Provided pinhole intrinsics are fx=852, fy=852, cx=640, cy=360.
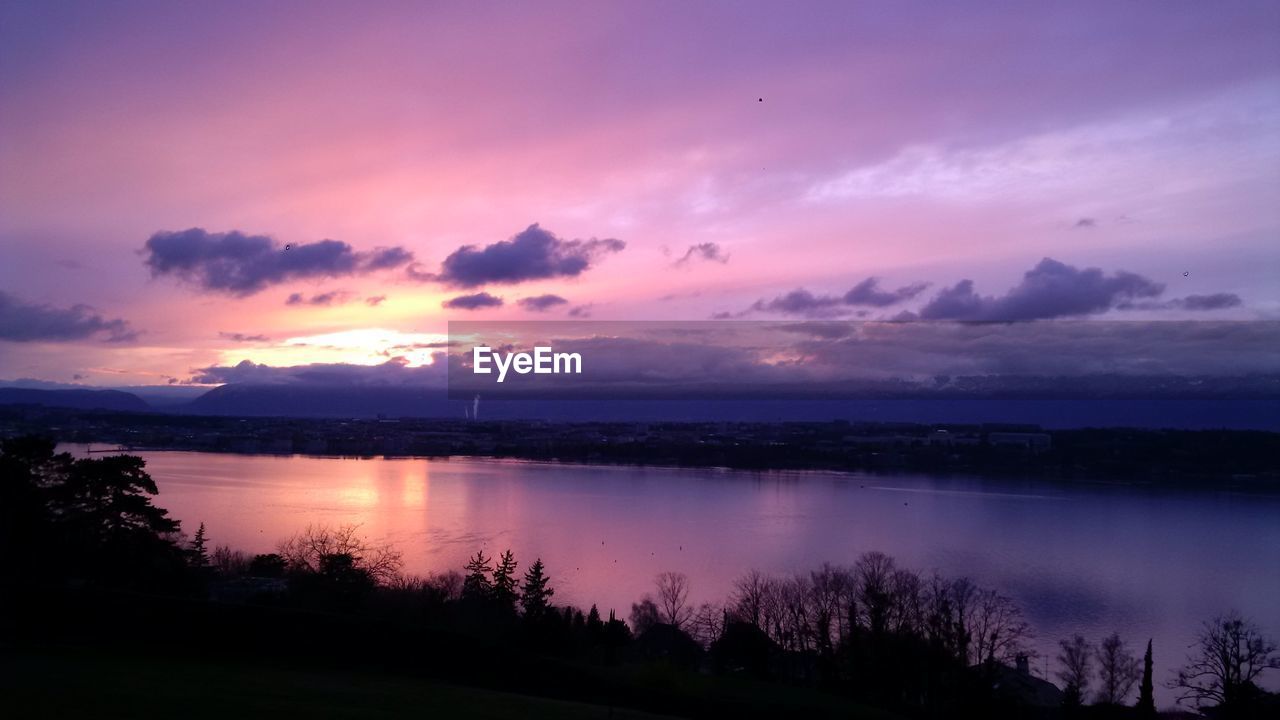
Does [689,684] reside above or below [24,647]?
below

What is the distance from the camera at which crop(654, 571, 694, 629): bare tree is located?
1151 centimetres

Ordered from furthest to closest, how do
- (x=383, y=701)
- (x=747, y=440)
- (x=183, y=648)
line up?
(x=747, y=440)
(x=183, y=648)
(x=383, y=701)

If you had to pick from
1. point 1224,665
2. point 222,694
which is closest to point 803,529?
point 1224,665

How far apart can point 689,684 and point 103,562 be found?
5637 mm

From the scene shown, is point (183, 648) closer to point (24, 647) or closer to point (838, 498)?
point (24, 647)

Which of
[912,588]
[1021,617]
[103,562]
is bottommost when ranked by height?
[1021,617]

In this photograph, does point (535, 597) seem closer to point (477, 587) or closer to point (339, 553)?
point (477, 587)

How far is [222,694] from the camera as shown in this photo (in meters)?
3.79

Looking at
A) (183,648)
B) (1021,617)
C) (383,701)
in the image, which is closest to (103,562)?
(183,648)

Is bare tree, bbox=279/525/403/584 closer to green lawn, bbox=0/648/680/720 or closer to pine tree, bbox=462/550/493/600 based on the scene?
pine tree, bbox=462/550/493/600

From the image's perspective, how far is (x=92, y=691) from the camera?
3564mm

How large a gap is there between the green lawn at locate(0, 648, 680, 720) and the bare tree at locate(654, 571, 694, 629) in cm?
627

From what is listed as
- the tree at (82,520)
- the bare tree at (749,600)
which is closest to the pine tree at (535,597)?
the bare tree at (749,600)

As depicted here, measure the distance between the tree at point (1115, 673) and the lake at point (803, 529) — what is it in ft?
1.67
